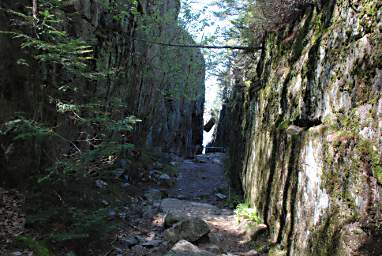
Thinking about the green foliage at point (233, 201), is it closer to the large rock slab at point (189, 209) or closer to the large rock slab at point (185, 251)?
the large rock slab at point (189, 209)

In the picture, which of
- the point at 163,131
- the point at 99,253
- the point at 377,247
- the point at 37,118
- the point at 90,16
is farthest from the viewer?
the point at 163,131

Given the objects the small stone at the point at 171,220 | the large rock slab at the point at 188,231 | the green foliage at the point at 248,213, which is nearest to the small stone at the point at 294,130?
the green foliage at the point at 248,213

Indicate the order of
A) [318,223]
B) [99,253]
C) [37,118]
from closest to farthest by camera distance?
[318,223] < [99,253] < [37,118]

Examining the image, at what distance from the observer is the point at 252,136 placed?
9.80 m

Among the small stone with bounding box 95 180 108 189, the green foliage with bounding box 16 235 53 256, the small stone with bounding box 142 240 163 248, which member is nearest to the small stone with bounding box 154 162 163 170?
the small stone with bounding box 95 180 108 189

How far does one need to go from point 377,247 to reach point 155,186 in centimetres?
897

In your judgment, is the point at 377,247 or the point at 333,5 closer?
the point at 377,247

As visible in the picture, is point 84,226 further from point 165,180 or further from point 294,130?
point 165,180

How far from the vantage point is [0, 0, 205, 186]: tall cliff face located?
6.42m

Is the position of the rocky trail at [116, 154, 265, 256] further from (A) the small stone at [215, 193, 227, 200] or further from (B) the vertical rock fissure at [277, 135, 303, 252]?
(B) the vertical rock fissure at [277, 135, 303, 252]

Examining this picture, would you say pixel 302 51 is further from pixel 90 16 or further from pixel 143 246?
pixel 90 16

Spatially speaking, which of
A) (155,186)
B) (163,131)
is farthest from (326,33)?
(163,131)

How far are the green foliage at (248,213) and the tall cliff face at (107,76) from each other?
12.3 feet

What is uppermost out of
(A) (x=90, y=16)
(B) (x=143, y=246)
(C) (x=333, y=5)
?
(A) (x=90, y=16)
